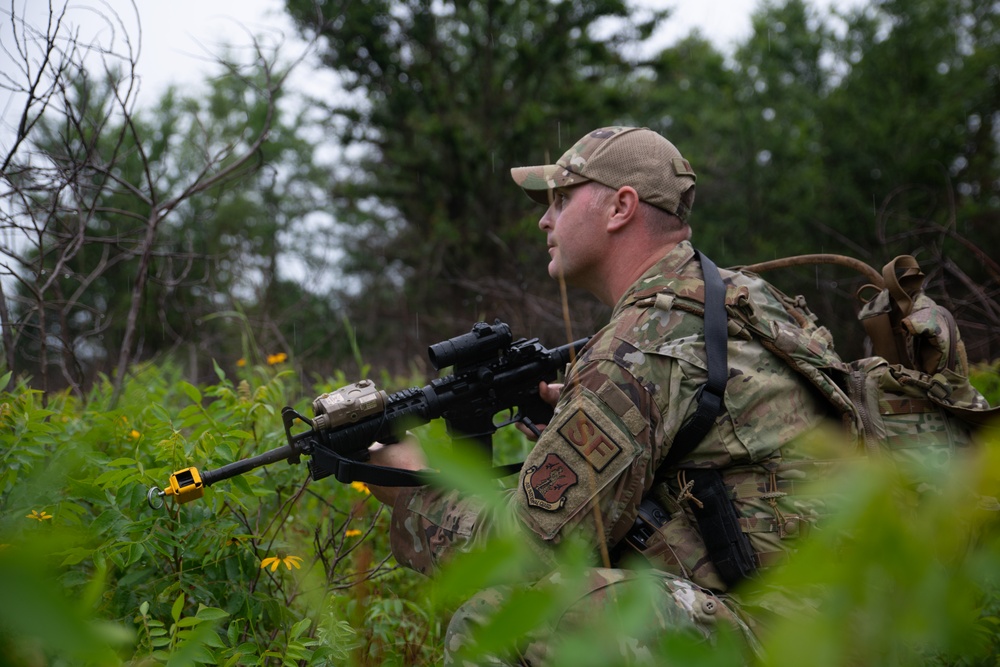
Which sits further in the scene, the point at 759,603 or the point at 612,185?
the point at 612,185

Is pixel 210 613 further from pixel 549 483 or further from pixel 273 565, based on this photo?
pixel 549 483

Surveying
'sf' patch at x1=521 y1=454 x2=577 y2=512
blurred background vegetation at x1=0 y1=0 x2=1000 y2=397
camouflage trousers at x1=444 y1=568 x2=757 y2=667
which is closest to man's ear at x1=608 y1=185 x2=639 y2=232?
'sf' patch at x1=521 y1=454 x2=577 y2=512

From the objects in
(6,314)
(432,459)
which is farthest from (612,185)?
(6,314)

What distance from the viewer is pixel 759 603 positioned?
1.97 meters

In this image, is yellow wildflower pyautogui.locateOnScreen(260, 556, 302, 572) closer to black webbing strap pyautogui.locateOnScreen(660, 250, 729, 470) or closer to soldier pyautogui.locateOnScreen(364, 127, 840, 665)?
soldier pyautogui.locateOnScreen(364, 127, 840, 665)

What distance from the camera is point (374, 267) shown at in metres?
17.0

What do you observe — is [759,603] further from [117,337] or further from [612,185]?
[117,337]

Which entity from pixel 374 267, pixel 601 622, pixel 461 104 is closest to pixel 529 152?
pixel 461 104

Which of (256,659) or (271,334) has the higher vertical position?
(271,334)

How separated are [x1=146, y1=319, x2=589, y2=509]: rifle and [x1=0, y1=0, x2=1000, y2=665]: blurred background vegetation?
311 millimetres

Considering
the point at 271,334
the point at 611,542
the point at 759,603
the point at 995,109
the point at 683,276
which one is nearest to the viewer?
the point at 759,603

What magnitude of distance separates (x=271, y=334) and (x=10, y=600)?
8348 mm

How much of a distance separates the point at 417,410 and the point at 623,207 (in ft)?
3.21

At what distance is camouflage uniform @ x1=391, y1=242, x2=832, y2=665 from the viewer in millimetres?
2062
